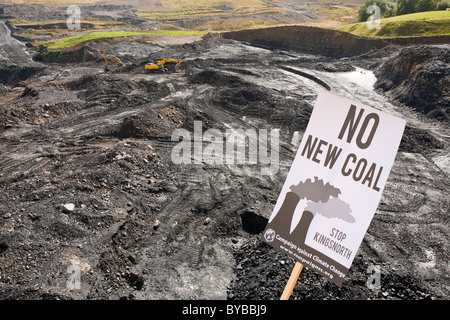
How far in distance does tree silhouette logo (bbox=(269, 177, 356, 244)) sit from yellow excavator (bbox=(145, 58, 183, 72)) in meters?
24.4

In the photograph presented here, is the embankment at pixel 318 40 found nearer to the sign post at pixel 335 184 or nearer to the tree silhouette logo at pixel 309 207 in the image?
the sign post at pixel 335 184

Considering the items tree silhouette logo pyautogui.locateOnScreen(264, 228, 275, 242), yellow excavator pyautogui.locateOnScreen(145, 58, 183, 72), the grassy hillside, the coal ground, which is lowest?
the coal ground

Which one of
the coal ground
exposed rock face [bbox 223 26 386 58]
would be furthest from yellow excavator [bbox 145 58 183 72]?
exposed rock face [bbox 223 26 386 58]

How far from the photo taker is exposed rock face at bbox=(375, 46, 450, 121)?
20250 mm

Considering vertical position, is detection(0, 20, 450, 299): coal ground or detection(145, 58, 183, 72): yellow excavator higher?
detection(145, 58, 183, 72): yellow excavator

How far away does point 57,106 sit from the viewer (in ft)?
66.0

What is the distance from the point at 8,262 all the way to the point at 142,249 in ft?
10.6

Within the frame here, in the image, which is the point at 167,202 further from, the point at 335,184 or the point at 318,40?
the point at 318,40

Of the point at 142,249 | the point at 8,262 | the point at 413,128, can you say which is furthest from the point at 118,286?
the point at 413,128

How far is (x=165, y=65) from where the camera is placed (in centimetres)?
2875

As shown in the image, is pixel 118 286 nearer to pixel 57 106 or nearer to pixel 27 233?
pixel 27 233

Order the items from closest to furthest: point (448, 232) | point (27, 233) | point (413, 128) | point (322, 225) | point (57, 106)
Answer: point (322, 225) < point (27, 233) < point (448, 232) < point (413, 128) < point (57, 106)

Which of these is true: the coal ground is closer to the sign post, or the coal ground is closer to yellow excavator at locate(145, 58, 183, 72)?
yellow excavator at locate(145, 58, 183, 72)

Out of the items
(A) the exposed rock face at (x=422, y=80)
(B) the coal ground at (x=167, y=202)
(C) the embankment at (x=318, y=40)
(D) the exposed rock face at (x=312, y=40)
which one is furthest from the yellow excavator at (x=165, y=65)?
(D) the exposed rock face at (x=312, y=40)
